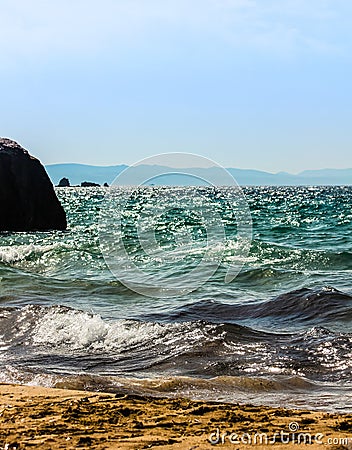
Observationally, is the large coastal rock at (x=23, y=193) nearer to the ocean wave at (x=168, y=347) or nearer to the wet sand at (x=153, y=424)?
the ocean wave at (x=168, y=347)

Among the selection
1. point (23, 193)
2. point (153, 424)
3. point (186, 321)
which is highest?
point (23, 193)

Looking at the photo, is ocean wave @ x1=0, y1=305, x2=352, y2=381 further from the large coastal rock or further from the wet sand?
the large coastal rock

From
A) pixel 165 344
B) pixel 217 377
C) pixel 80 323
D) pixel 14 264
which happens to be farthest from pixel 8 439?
pixel 14 264

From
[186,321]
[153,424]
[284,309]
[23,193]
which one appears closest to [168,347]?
[186,321]

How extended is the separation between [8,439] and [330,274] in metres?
14.2

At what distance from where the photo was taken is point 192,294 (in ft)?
49.5

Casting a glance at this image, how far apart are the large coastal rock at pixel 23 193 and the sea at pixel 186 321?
4462mm

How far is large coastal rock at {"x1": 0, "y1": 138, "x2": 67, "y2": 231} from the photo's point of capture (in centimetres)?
2808

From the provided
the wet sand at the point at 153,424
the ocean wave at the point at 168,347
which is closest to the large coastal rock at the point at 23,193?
the ocean wave at the point at 168,347

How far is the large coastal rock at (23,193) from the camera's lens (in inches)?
1105

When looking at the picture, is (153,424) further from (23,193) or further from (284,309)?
(23,193)

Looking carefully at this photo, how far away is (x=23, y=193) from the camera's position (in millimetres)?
28453

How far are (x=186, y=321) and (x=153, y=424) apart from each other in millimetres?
6465

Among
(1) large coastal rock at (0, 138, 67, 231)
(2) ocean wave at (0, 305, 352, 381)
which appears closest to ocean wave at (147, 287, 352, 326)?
(2) ocean wave at (0, 305, 352, 381)
